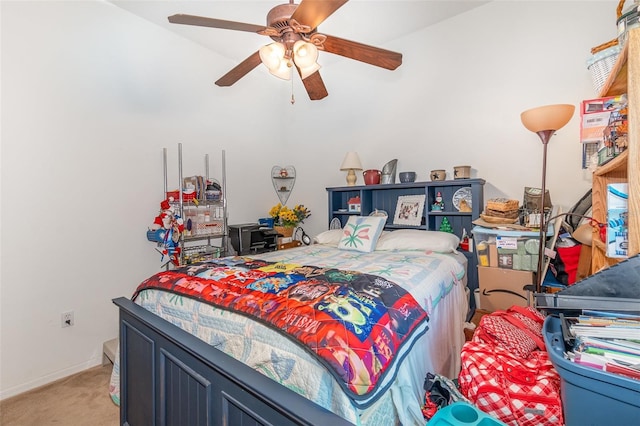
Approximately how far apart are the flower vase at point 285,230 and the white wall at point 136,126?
0.66 metres

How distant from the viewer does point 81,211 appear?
2398 millimetres

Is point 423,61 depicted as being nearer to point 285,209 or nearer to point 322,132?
point 322,132

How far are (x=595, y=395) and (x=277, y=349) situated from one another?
2.85 feet

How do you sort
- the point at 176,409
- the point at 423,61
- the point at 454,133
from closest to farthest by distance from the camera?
the point at 176,409 → the point at 454,133 → the point at 423,61

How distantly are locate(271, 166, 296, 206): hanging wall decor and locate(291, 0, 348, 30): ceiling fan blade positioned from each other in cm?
256

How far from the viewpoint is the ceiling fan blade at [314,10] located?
1356mm

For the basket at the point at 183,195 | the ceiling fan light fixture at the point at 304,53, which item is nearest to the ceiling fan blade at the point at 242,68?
the ceiling fan light fixture at the point at 304,53

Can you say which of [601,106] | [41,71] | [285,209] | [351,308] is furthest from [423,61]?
[41,71]

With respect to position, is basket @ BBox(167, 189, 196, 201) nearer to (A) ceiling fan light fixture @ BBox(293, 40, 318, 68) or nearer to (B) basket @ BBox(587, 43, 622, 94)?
(A) ceiling fan light fixture @ BBox(293, 40, 318, 68)

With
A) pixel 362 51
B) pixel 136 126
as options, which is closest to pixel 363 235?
pixel 362 51

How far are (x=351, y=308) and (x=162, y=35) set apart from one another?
3.26 metres

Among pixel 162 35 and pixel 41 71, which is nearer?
pixel 41 71

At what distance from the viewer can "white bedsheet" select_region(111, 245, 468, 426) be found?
96 centimetres

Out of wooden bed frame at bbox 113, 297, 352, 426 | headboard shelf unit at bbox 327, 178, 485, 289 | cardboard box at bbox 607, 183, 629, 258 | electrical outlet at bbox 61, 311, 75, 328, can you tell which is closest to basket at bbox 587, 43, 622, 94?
cardboard box at bbox 607, 183, 629, 258
